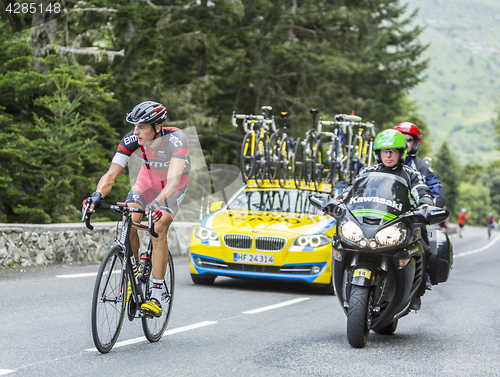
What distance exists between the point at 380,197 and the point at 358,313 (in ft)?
3.32

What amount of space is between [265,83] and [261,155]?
1725 centimetres

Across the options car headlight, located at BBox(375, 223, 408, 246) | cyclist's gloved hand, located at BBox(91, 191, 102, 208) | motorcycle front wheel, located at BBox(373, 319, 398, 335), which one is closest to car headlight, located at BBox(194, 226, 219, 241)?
motorcycle front wheel, located at BBox(373, 319, 398, 335)

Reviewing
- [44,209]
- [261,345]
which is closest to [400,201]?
[261,345]

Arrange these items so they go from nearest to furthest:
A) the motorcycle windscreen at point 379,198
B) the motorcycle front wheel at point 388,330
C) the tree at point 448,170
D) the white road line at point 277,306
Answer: the motorcycle windscreen at point 379,198
the motorcycle front wheel at point 388,330
the white road line at point 277,306
the tree at point 448,170

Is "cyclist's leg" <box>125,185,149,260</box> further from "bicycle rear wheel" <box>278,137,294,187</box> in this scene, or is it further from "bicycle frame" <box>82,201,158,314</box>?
"bicycle rear wheel" <box>278,137,294,187</box>

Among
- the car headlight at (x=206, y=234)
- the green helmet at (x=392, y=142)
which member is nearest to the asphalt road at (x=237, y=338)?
the car headlight at (x=206, y=234)

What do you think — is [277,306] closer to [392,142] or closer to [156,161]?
[392,142]

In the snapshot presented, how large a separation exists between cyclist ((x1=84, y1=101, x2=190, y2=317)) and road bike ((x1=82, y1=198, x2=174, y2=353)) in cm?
9

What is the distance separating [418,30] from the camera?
44.6m

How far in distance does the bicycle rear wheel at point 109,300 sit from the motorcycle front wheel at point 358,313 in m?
1.86

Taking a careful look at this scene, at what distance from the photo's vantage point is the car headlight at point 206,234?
9.98 m

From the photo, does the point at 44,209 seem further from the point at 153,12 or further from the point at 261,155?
the point at 153,12

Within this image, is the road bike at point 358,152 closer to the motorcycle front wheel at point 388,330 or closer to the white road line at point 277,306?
the white road line at point 277,306

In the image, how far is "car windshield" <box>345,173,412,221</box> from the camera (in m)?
5.86
